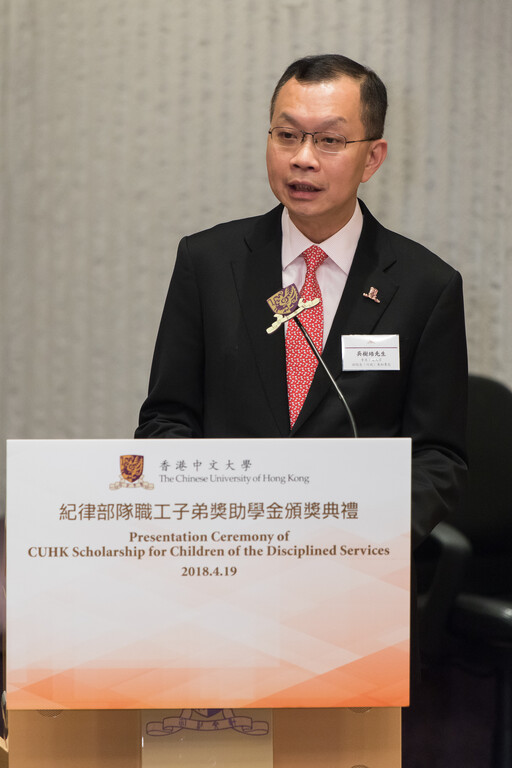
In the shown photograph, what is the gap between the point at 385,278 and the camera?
184 centimetres

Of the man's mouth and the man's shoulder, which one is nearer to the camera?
the man's mouth

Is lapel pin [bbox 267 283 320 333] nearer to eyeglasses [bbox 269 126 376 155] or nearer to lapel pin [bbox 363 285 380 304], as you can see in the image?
A: lapel pin [bbox 363 285 380 304]

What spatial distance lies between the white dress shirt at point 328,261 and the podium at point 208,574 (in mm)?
688

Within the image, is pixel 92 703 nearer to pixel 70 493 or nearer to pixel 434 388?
pixel 70 493

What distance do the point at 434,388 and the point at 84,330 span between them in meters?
1.54

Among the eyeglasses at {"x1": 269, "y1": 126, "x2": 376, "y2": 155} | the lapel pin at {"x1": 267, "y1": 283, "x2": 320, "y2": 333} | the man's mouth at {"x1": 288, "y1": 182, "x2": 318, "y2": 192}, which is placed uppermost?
the eyeglasses at {"x1": 269, "y1": 126, "x2": 376, "y2": 155}

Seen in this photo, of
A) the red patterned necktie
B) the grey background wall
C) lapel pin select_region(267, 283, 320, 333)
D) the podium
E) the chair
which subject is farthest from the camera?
the grey background wall

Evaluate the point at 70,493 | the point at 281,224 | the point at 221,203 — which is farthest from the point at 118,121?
the point at 70,493

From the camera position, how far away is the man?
1.74 meters

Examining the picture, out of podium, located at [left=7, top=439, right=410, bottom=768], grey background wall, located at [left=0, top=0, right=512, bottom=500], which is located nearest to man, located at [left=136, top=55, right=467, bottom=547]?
podium, located at [left=7, top=439, right=410, bottom=768]

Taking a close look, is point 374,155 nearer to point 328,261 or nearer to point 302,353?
point 328,261

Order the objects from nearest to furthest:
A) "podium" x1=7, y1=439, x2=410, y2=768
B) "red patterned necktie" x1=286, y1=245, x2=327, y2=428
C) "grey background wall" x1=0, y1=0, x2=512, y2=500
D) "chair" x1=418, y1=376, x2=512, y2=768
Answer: "podium" x1=7, y1=439, x2=410, y2=768 → "red patterned necktie" x1=286, y1=245, x2=327, y2=428 → "chair" x1=418, y1=376, x2=512, y2=768 → "grey background wall" x1=0, y1=0, x2=512, y2=500

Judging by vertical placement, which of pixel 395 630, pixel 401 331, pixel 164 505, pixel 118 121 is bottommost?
pixel 395 630

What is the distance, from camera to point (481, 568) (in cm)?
275
